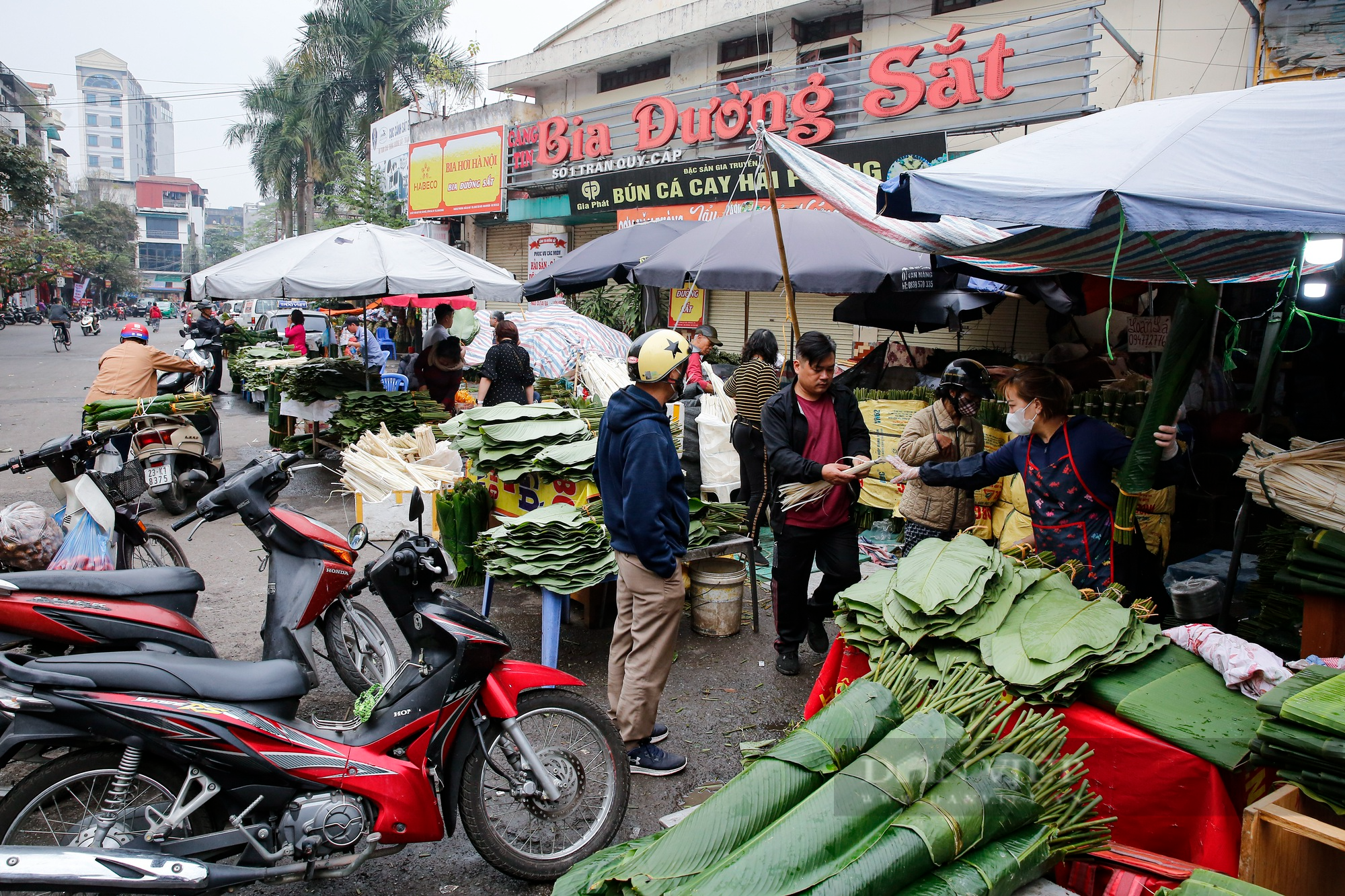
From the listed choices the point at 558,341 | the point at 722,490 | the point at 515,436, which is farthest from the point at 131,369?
the point at 722,490

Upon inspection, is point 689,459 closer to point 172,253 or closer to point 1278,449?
point 1278,449

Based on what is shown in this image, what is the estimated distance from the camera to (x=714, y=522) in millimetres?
5715

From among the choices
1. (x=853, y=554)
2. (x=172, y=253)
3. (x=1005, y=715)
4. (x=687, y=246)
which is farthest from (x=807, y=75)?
(x=172, y=253)

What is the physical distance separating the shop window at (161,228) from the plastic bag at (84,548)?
13564 cm

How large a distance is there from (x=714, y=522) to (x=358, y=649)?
233 cm

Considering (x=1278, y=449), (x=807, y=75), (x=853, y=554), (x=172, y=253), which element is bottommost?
(x=853, y=554)

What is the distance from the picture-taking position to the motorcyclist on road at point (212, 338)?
1800 cm

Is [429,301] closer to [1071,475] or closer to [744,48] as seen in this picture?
[744,48]

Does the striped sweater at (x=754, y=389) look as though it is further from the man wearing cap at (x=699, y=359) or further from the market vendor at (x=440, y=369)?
the market vendor at (x=440, y=369)

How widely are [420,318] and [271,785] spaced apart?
71.9 feet

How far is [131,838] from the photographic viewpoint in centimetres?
272

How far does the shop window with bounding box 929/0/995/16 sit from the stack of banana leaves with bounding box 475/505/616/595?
1092 cm

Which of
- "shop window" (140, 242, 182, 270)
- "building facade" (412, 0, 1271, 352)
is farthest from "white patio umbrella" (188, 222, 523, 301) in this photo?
"shop window" (140, 242, 182, 270)

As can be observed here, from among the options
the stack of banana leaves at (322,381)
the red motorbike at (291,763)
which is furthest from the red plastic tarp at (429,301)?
the red motorbike at (291,763)
